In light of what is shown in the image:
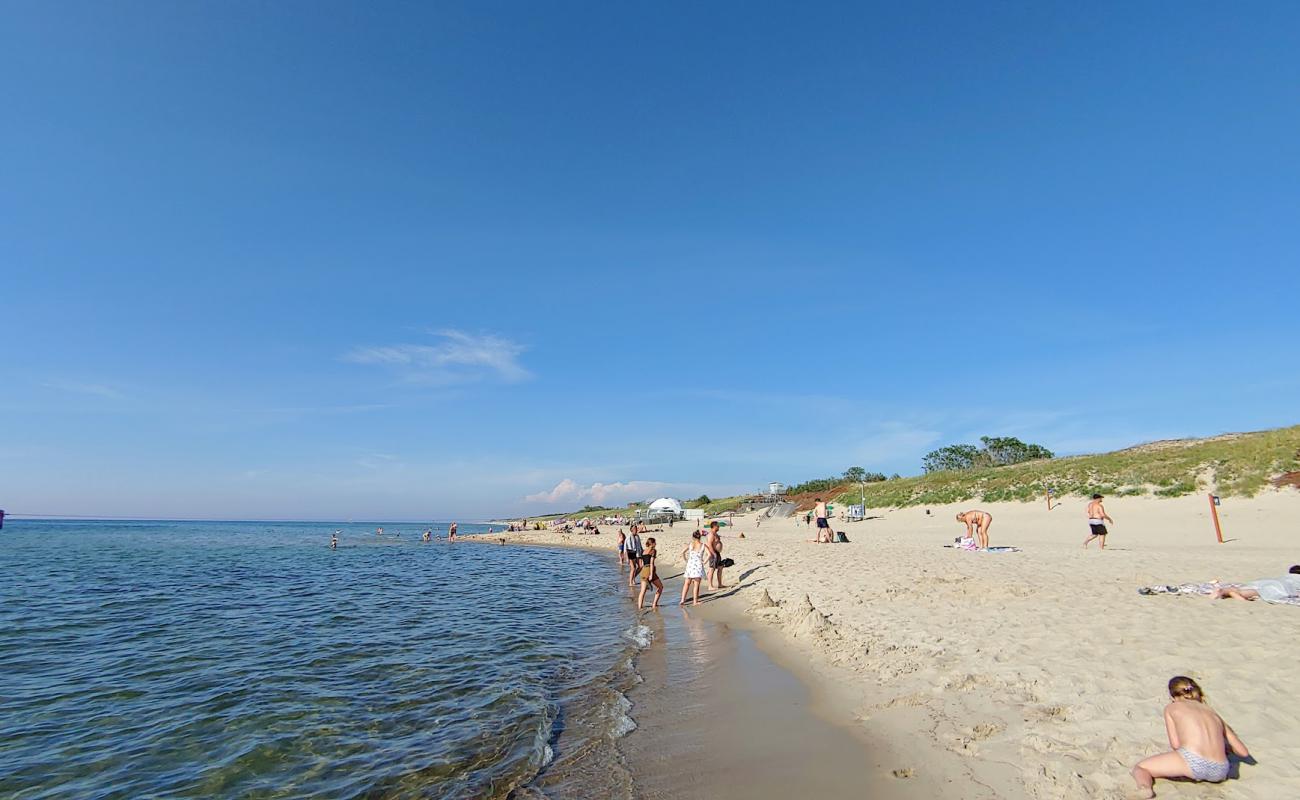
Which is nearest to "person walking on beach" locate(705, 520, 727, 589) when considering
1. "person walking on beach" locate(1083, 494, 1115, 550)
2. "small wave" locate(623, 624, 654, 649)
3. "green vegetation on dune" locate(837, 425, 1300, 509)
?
"small wave" locate(623, 624, 654, 649)

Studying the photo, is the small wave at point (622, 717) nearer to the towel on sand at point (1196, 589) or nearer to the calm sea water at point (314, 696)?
the calm sea water at point (314, 696)

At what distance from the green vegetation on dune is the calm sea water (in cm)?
2876

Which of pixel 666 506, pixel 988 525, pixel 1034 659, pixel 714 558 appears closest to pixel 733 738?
pixel 1034 659

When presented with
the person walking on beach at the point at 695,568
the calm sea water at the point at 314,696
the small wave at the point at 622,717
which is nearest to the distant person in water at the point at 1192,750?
the calm sea water at the point at 314,696

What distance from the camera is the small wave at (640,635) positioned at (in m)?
11.9

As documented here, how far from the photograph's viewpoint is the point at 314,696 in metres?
8.68

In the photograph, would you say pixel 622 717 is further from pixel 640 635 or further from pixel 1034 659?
pixel 1034 659

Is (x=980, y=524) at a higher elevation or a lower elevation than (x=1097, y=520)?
lower

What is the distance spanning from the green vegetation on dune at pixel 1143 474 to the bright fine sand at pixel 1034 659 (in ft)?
40.1

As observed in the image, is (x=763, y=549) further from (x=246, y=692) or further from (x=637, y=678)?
(x=246, y=692)

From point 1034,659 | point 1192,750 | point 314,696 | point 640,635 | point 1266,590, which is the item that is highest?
point 1266,590

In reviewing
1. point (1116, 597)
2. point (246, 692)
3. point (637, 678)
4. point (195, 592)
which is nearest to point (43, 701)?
point (246, 692)

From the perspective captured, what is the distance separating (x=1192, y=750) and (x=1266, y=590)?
849 cm

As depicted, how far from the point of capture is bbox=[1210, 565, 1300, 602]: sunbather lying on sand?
384 inches
